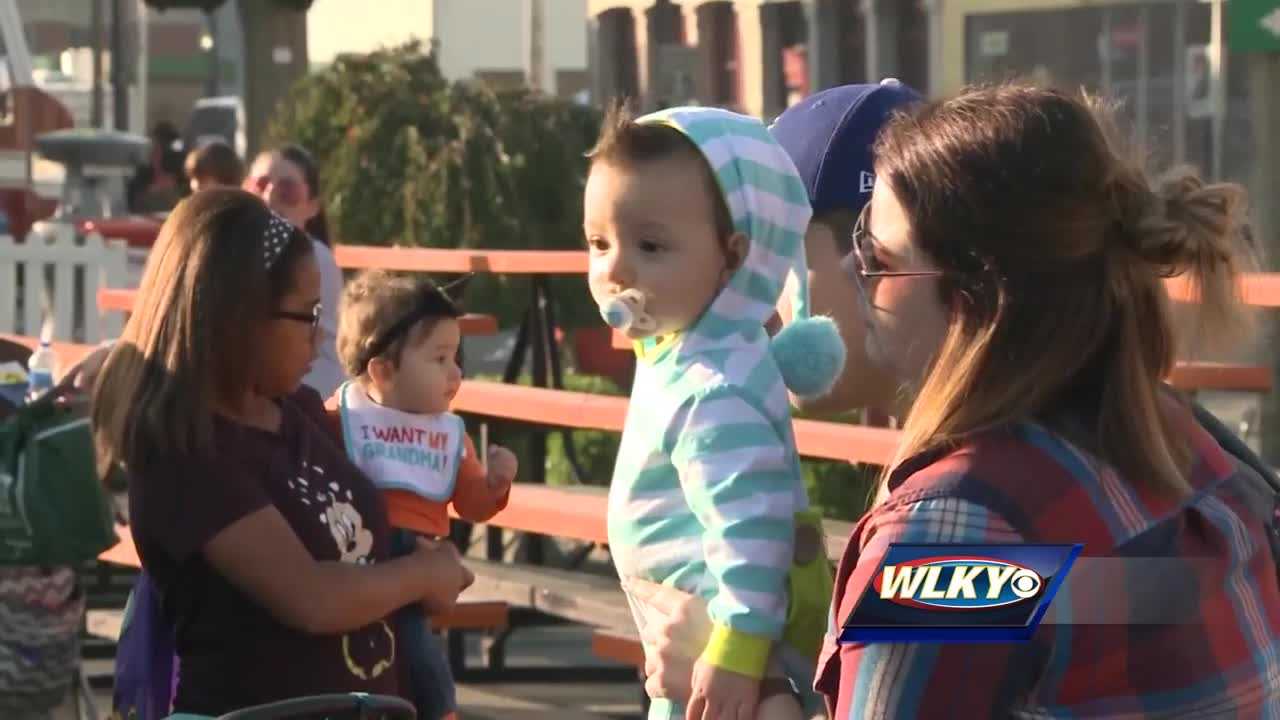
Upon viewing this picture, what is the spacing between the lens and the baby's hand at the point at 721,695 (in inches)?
103

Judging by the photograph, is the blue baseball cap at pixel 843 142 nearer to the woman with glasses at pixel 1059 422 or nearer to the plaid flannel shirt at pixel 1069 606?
the woman with glasses at pixel 1059 422

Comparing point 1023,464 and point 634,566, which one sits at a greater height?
point 1023,464

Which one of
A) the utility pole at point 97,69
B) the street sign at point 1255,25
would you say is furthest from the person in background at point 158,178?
the street sign at point 1255,25

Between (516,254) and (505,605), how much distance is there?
Answer: 75.8 inches

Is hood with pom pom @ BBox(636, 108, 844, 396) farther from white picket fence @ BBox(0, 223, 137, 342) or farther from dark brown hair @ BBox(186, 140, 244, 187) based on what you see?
white picket fence @ BBox(0, 223, 137, 342)

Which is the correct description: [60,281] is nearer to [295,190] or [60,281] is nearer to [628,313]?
[295,190]

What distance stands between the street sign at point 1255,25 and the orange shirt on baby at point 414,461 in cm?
358

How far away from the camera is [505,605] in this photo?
6617 millimetres

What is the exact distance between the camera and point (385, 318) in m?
4.33

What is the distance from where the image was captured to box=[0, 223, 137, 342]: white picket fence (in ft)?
35.6

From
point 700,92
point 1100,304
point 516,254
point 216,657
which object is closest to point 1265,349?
point 516,254

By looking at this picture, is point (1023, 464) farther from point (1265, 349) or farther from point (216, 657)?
point (1265, 349)

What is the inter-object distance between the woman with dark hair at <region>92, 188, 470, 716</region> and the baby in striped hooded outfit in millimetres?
667

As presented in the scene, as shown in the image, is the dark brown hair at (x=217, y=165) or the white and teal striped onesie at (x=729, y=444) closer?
the white and teal striped onesie at (x=729, y=444)
